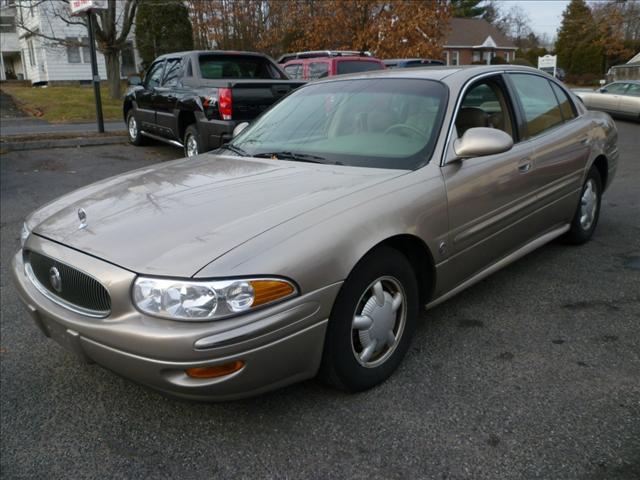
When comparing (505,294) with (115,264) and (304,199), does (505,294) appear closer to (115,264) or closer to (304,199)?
(304,199)

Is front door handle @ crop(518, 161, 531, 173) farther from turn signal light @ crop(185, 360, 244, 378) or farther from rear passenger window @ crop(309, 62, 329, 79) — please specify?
rear passenger window @ crop(309, 62, 329, 79)

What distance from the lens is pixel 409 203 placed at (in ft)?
9.17

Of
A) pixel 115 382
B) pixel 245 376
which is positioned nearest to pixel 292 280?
pixel 245 376

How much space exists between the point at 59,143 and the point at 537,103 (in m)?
9.10

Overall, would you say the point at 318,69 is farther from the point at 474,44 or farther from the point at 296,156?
the point at 474,44

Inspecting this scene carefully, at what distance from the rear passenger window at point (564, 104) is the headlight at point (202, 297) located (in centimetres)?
331

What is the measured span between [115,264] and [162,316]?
337 mm

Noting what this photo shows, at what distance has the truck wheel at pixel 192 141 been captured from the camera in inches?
324

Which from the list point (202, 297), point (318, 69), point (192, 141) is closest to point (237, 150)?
point (202, 297)

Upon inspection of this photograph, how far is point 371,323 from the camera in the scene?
2.65m

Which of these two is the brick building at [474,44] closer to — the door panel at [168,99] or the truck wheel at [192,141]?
the door panel at [168,99]

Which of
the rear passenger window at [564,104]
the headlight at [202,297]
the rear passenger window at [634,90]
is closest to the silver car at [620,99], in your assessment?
the rear passenger window at [634,90]

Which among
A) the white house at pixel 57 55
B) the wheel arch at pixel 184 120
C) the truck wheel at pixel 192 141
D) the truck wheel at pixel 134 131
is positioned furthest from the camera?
the white house at pixel 57 55

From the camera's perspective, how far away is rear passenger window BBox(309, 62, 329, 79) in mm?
11401
